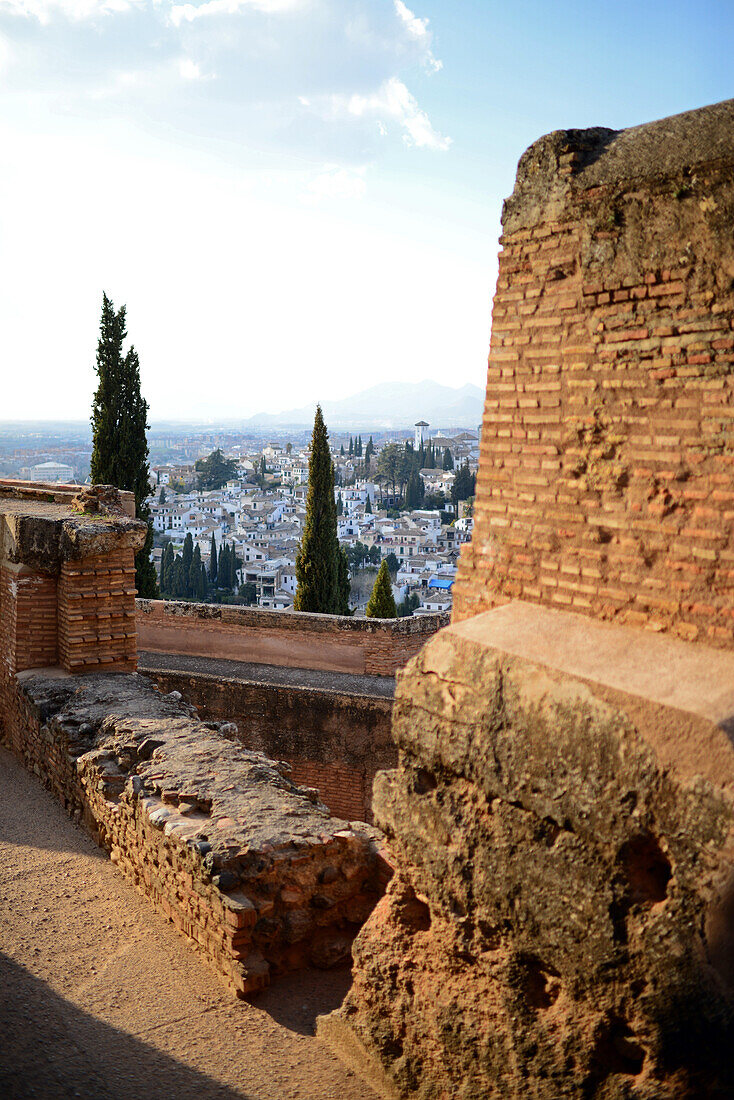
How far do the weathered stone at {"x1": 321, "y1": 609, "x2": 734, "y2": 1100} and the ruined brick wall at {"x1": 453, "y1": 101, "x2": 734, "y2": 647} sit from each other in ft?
0.84

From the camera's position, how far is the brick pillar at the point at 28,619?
7.52 m

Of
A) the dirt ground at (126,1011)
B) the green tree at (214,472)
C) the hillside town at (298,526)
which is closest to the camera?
the dirt ground at (126,1011)

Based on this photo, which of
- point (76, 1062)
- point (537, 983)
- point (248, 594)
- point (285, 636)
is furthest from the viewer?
point (248, 594)

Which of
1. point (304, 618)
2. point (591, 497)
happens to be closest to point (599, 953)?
point (591, 497)

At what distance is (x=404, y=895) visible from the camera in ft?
11.3

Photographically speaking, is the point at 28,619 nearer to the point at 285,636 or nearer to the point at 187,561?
the point at 285,636

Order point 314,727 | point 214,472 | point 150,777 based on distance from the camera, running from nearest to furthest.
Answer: point 150,777, point 314,727, point 214,472

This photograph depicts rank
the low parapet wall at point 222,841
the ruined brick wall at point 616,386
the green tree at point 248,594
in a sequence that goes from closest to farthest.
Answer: the ruined brick wall at point 616,386 → the low parapet wall at point 222,841 → the green tree at point 248,594

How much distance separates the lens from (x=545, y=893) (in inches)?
111

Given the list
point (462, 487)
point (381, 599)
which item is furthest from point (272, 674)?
point (462, 487)

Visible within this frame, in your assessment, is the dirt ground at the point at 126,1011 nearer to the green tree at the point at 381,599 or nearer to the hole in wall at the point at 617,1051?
the hole in wall at the point at 617,1051

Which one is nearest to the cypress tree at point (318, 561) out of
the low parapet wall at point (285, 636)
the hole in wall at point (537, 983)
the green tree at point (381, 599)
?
the green tree at point (381, 599)

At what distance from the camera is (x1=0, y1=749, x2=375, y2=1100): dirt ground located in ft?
11.5

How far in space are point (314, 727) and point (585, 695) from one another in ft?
23.9
